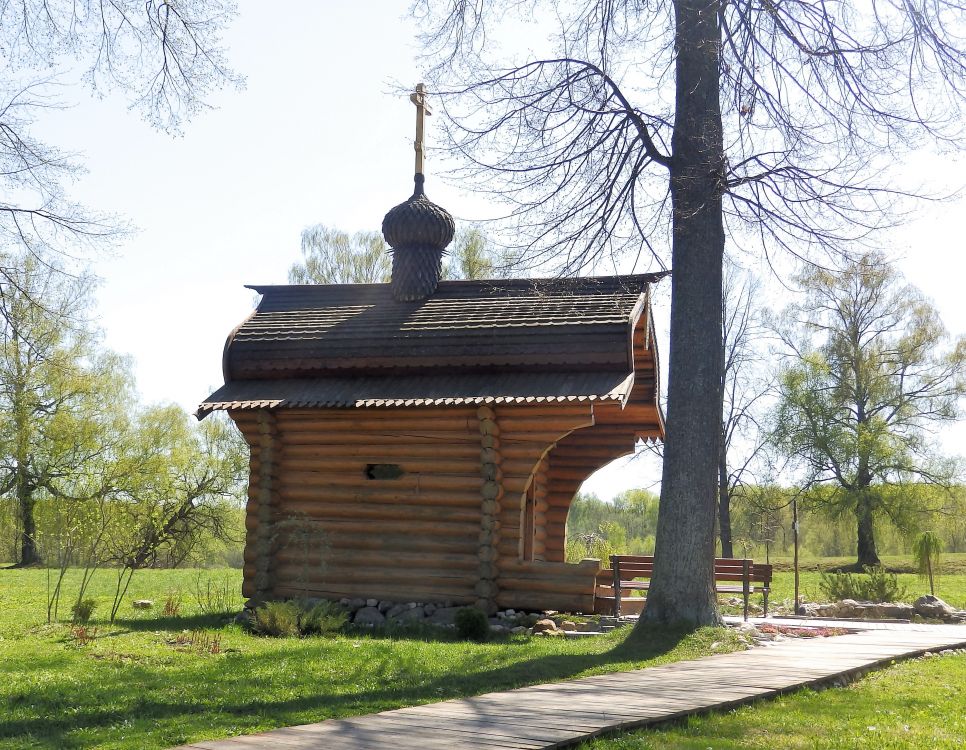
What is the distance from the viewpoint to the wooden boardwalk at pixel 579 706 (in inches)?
226

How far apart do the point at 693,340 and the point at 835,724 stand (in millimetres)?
6058

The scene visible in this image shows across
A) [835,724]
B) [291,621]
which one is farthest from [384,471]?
[835,724]

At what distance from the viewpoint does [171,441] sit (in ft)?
123

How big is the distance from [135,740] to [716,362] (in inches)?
324

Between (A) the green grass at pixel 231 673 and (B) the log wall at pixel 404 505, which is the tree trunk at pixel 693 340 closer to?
(A) the green grass at pixel 231 673

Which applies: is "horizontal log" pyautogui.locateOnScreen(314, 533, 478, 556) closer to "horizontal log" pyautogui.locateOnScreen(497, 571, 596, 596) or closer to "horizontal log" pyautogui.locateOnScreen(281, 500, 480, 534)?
"horizontal log" pyautogui.locateOnScreen(281, 500, 480, 534)

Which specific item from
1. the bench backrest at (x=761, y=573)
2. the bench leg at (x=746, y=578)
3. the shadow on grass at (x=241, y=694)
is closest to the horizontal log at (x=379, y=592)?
the shadow on grass at (x=241, y=694)

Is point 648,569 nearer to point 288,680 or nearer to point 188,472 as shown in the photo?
point 288,680

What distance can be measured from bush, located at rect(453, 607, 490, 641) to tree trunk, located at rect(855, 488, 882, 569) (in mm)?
22235

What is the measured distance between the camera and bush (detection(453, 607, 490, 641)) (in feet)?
41.9

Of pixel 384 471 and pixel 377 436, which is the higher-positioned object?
pixel 377 436

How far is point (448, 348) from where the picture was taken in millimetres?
15398

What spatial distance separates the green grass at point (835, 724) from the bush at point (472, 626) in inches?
208

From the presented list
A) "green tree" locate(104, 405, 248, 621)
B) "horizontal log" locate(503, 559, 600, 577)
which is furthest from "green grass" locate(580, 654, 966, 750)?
"green tree" locate(104, 405, 248, 621)
